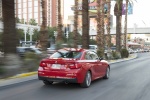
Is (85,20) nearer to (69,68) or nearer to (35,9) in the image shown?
(69,68)

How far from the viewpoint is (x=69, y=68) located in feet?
34.0

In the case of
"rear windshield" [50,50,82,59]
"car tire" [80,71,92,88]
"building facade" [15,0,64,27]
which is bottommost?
"car tire" [80,71,92,88]

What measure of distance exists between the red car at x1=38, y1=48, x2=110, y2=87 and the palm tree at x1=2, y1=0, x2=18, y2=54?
2.57 metres

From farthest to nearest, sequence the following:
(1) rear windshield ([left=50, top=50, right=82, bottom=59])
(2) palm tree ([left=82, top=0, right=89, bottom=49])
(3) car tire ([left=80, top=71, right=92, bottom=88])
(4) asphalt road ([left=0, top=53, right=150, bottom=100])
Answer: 1. (2) palm tree ([left=82, top=0, right=89, bottom=49])
2. (1) rear windshield ([left=50, top=50, right=82, bottom=59])
3. (3) car tire ([left=80, top=71, right=92, bottom=88])
4. (4) asphalt road ([left=0, top=53, right=150, bottom=100])

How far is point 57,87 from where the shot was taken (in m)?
11.0

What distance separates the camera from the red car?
Answer: 10.4 m

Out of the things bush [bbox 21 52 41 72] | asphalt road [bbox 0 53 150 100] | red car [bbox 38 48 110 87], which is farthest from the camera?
bush [bbox 21 52 41 72]

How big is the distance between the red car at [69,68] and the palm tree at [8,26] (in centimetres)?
257

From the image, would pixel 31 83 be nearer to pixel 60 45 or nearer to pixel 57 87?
pixel 57 87

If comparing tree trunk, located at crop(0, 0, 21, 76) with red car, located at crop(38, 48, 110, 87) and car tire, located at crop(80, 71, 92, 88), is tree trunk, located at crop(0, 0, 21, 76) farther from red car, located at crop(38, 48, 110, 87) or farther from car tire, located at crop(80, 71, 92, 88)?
car tire, located at crop(80, 71, 92, 88)

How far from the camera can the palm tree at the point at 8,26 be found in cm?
1292

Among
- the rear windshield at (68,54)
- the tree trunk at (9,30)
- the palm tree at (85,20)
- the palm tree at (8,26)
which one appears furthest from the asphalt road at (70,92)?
the palm tree at (85,20)

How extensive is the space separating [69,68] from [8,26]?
4131 mm

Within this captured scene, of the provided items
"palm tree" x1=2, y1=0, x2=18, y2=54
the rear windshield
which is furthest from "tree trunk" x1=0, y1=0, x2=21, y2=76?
the rear windshield
